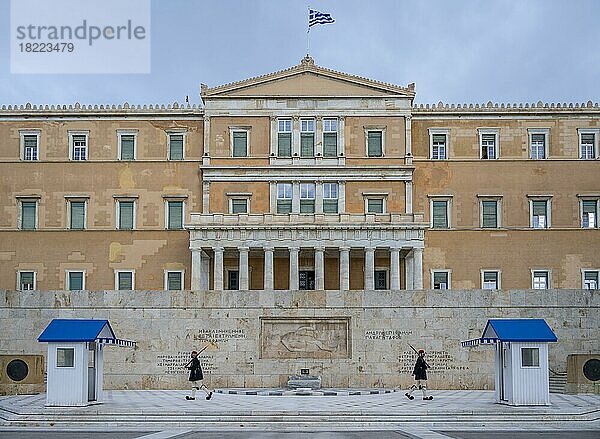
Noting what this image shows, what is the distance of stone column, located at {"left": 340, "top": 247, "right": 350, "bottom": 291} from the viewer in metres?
50.7

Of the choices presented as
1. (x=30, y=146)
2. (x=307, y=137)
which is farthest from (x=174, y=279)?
(x=30, y=146)

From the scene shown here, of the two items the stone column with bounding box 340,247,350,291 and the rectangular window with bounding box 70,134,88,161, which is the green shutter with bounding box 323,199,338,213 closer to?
the stone column with bounding box 340,247,350,291

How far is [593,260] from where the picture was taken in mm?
54531

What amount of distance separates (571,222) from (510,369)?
1226 inches

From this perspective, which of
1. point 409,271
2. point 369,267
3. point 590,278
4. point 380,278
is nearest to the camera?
point 369,267

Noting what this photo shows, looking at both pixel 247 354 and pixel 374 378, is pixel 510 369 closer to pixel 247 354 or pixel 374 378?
pixel 374 378

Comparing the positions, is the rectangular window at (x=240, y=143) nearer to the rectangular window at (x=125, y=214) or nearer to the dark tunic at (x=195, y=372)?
the rectangular window at (x=125, y=214)

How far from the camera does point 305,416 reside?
2359cm

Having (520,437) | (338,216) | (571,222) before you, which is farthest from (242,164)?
(520,437)

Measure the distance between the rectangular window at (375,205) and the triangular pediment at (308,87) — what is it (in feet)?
19.8

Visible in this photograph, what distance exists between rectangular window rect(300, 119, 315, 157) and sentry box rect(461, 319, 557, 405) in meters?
29.8

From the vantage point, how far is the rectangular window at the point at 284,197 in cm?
5453

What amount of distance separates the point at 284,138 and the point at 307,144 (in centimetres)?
137

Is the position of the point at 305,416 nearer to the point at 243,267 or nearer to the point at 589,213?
the point at 243,267
